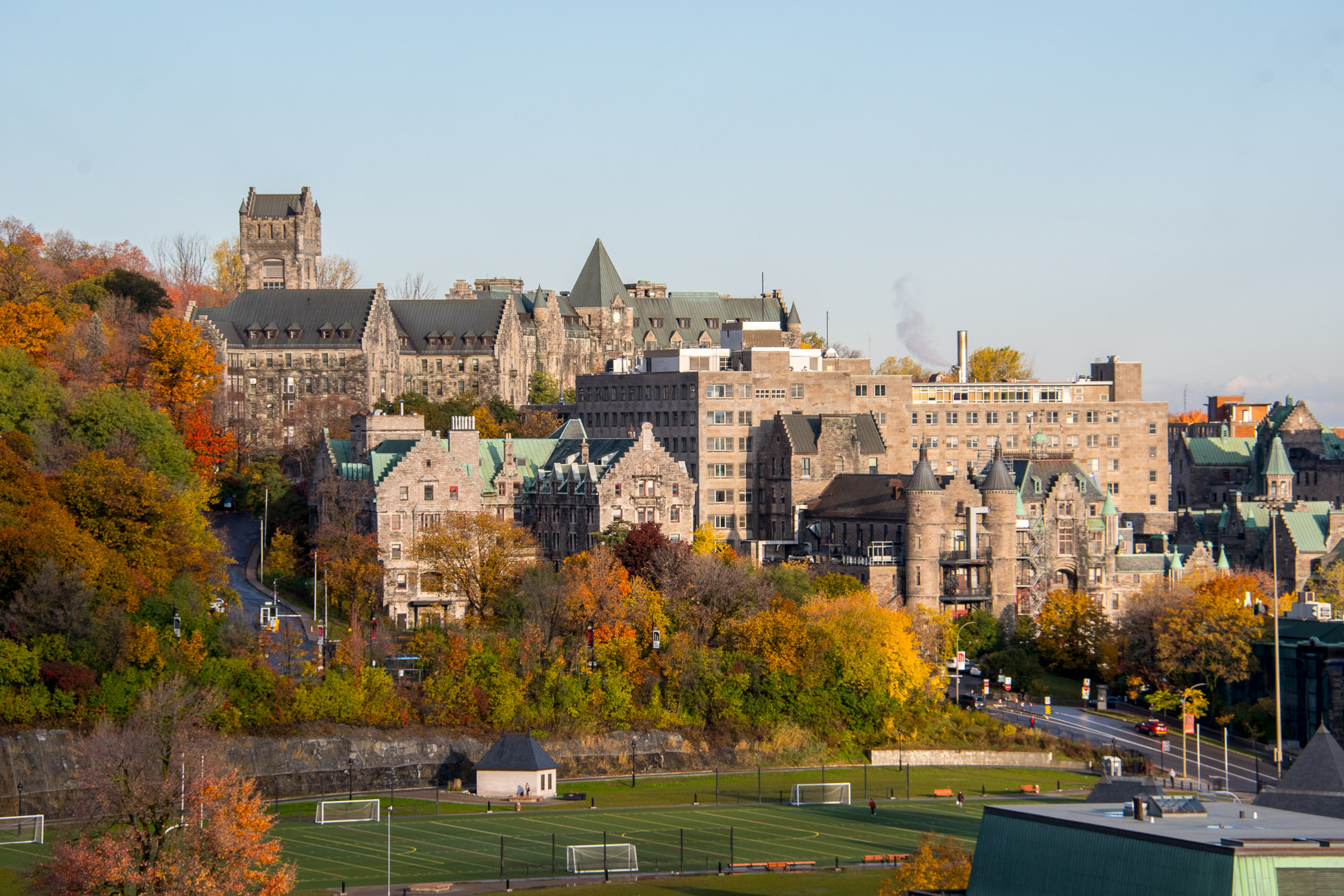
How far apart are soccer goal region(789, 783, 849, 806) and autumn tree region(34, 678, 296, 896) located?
107 feet

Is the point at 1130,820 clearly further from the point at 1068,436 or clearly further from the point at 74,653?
the point at 1068,436

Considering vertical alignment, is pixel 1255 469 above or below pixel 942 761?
above

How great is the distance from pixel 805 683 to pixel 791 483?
1467 inches

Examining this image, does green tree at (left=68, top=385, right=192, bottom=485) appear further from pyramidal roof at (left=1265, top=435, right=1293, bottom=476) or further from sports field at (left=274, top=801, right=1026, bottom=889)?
pyramidal roof at (left=1265, top=435, right=1293, bottom=476)

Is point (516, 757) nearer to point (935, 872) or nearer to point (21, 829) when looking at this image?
point (21, 829)

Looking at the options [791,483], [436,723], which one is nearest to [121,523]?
[436,723]

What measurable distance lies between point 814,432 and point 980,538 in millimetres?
24266

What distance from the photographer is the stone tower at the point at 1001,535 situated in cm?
13488

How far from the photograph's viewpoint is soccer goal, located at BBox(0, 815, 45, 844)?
88812mm

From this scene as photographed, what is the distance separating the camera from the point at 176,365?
500ft

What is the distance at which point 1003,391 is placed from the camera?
7387 inches

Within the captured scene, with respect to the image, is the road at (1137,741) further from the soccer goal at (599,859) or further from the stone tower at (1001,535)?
the soccer goal at (599,859)

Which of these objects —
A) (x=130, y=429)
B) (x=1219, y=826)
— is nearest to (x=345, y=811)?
(x=130, y=429)

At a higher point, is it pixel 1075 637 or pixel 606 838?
pixel 1075 637
